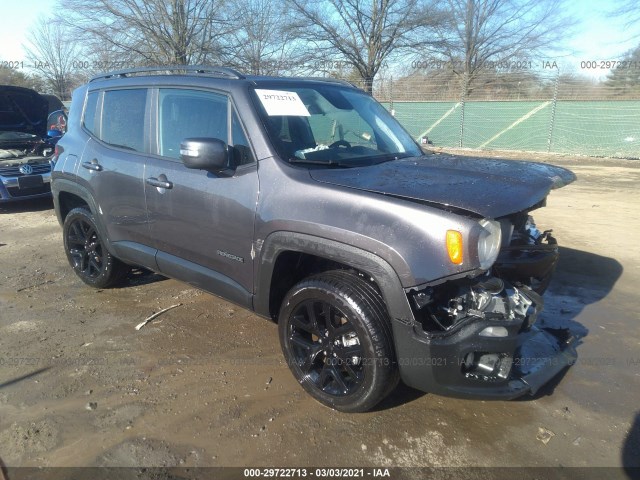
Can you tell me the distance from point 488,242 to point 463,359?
61cm

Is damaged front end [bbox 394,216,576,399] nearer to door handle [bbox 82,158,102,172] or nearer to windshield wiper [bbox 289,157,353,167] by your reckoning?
windshield wiper [bbox 289,157,353,167]

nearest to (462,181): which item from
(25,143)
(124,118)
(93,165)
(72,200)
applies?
(124,118)

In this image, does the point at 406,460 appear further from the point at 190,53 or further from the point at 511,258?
the point at 190,53

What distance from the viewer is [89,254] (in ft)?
16.0

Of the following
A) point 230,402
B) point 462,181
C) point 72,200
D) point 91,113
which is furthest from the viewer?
point 72,200

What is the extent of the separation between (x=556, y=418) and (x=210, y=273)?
7.87 feet

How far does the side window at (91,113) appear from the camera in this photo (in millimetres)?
4543

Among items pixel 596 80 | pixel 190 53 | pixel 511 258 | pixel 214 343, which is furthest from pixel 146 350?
pixel 596 80

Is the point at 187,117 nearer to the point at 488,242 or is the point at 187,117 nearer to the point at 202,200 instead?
the point at 202,200

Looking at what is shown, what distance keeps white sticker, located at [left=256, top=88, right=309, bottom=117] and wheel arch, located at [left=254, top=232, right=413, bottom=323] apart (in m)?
0.90

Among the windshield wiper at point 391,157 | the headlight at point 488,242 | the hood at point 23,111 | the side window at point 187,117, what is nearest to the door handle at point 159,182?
the side window at point 187,117

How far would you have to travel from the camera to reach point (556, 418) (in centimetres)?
295

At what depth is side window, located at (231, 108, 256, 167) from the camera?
3.20 metres

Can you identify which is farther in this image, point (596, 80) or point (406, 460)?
point (596, 80)
